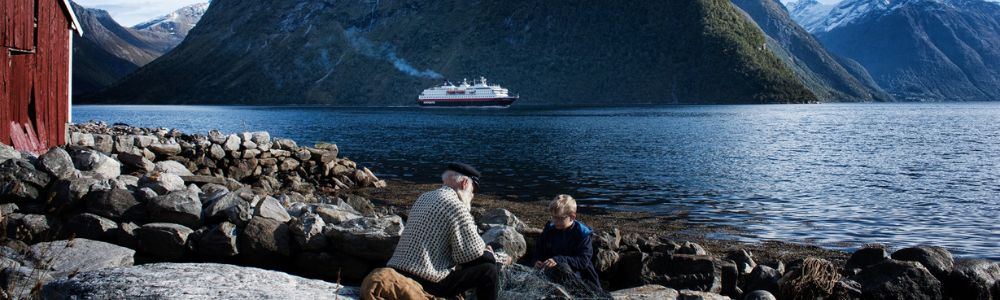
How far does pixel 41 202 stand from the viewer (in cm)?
1166

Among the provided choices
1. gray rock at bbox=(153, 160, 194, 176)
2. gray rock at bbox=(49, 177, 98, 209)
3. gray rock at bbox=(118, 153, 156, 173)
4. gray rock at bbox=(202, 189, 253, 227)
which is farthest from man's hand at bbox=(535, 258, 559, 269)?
gray rock at bbox=(118, 153, 156, 173)

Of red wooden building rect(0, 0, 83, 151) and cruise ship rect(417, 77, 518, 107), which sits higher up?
red wooden building rect(0, 0, 83, 151)

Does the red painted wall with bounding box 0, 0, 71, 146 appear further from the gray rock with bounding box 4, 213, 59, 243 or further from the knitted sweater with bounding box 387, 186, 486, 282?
the knitted sweater with bounding box 387, 186, 486, 282

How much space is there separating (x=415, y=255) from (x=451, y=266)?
0.35m

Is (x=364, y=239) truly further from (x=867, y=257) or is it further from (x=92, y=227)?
(x=867, y=257)

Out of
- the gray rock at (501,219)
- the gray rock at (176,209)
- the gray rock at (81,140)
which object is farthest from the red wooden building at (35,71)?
the gray rock at (501,219)

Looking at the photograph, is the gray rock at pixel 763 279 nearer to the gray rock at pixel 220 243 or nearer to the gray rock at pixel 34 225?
the gray rock at pixel 220 243

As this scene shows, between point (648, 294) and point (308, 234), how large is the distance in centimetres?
445

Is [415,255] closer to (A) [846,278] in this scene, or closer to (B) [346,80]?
(A) [846,278]

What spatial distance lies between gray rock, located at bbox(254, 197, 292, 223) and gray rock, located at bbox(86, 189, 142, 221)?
A: 5.85 ft

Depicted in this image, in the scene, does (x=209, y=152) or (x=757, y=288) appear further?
(x=209, y=152)

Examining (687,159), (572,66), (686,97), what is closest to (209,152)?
(687,159)

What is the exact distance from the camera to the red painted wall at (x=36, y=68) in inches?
617

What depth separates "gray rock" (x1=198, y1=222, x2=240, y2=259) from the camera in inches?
401
